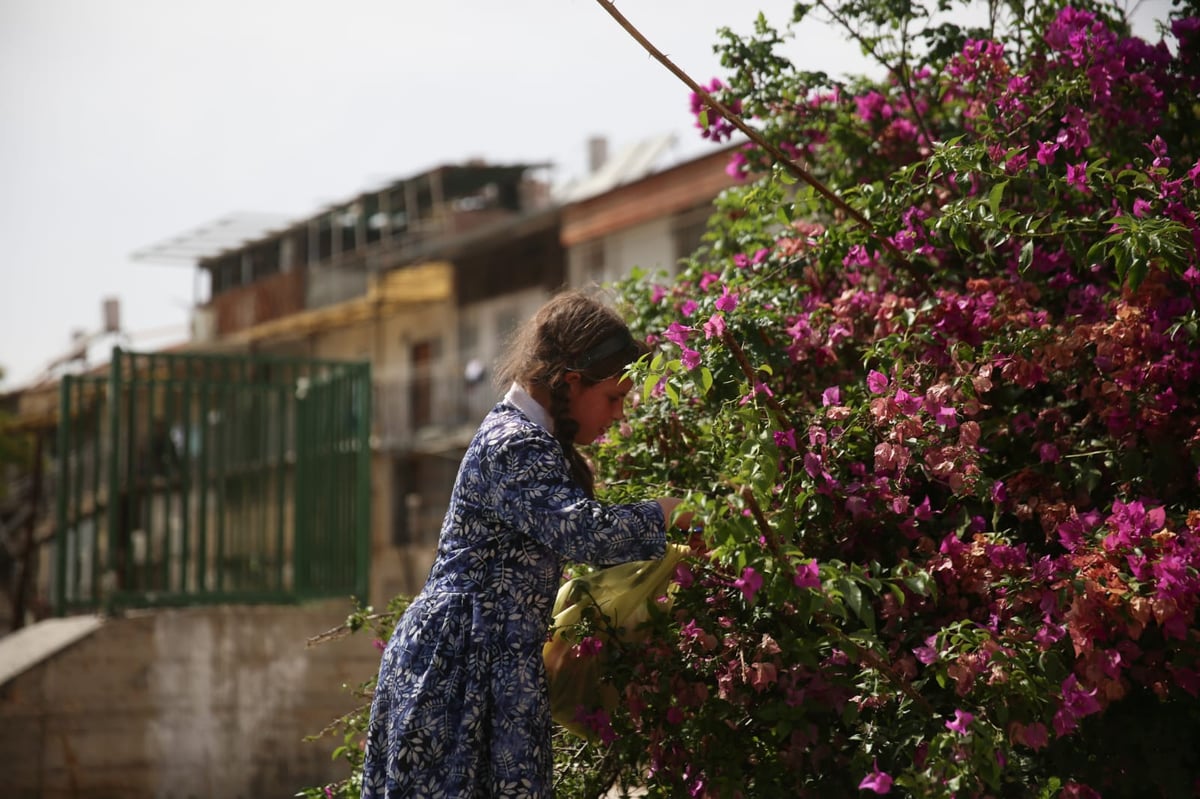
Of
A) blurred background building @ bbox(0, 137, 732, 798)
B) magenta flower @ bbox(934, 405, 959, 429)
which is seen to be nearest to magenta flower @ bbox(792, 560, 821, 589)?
magenta flower @ bbox(934, 405, 959, 429)

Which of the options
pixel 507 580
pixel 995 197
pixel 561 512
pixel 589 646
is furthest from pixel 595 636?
pixel 995 197

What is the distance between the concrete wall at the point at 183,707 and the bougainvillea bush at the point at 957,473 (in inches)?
179

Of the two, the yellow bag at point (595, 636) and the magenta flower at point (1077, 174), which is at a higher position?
the magenta flower at point (1077, 174)

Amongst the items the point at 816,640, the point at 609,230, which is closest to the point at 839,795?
the point at 816,640

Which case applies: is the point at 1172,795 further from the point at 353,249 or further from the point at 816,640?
the point at 353,249

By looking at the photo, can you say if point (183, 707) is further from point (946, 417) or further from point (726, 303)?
point (946, 417)

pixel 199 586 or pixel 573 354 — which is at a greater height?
pixel 573 354

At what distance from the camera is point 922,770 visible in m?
3.06

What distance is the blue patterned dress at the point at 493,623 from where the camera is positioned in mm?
3264

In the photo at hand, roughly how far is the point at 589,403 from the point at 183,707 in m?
5.30

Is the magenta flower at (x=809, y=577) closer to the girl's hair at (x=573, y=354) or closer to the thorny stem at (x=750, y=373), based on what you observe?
the thorny stem at (x=750, y=373)

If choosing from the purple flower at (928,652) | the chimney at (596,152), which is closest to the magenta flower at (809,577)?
the purple flower at (928,652)

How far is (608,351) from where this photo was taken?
3.52 metres

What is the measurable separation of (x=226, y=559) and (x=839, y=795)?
593 cm
